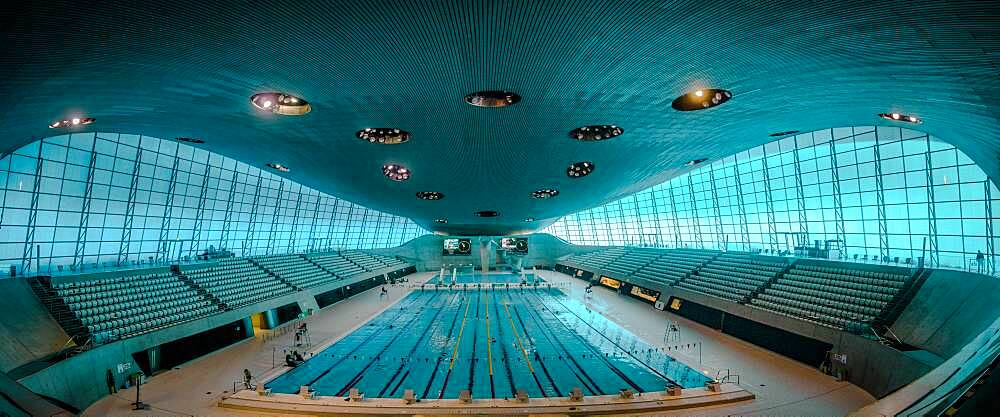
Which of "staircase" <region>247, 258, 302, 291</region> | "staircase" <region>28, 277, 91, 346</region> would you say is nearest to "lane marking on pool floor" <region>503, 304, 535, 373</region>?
"staircase" <region>247, 258, 302, 291</region>

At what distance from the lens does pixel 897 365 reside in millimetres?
13336

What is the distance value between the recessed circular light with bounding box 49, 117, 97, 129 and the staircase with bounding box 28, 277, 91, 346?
712 centimetres

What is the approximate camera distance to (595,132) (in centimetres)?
1412

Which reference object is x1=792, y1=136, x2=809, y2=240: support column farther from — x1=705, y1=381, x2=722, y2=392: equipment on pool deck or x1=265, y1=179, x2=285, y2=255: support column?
x1=265, y1=179, x2=285, y2=255: support column

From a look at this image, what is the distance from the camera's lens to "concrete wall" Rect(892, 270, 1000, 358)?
1250cm

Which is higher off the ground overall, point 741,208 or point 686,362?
point 741,208

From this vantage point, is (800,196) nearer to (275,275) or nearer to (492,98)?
(492,98)

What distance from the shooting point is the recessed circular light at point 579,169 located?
19.3 m

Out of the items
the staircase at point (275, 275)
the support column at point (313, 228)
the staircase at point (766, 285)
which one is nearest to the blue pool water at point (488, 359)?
the staircase at point (766, 285)

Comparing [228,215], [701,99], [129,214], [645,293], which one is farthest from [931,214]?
[228,215]

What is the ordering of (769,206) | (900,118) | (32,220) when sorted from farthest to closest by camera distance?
(769,206) → (32,220) → (900,118)

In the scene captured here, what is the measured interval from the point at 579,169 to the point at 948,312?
13.5 meters

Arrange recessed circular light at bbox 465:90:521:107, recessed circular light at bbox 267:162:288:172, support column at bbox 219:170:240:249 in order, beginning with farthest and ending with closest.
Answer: support column at bbox 219:170:240:249 → recessed circular light at bbox 267:162:288:172 → recessed circular light at bbox 465:90:521:107

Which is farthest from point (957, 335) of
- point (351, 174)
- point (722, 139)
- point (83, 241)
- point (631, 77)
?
point (83, 241)
